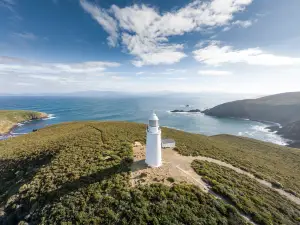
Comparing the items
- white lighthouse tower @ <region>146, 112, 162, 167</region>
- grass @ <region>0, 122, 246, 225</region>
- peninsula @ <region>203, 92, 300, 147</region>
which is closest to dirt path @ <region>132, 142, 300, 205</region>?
white lighthouse tower @ <region>146, 112, 162, 167</region>

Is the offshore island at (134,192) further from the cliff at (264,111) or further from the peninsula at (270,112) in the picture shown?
the cliff at (264,111)

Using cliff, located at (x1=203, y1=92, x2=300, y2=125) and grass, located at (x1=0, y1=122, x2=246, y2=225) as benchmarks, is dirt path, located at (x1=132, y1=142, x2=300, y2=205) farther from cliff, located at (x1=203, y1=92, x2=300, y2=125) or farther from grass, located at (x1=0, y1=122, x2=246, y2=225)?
cliff, located at (x1=203, y1=92, x2=300, y2=125)

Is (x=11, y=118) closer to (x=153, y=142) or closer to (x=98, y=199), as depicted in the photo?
(x=98, y=199)

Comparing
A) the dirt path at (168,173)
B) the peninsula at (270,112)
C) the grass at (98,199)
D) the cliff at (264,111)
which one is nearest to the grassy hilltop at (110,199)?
the grass at (98,199)

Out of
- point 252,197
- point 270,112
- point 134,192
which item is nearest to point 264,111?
point 270,112

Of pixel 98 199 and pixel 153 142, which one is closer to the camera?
pixel 98 199
